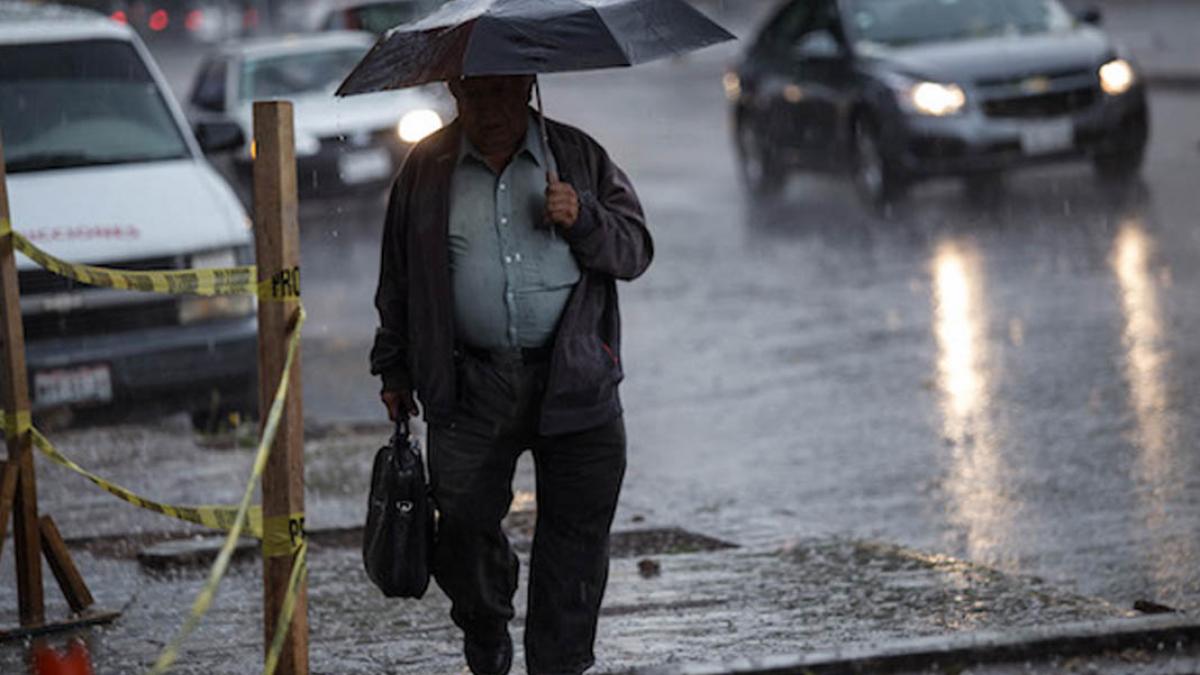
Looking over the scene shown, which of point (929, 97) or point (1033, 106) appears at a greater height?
point (929, 97)

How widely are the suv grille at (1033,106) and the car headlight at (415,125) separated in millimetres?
5370

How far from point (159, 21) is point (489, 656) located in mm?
53282

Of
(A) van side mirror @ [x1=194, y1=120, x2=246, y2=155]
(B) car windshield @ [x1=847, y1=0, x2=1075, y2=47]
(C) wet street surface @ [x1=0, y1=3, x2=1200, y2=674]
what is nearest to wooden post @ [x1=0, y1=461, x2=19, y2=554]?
(C) wet street surface @ [x1=0, y1=3, x2=1200, y2=674]

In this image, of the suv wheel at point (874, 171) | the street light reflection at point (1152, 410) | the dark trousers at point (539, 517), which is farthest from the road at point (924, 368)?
the dark trousers at point (539, 517)

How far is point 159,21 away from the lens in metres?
57.9

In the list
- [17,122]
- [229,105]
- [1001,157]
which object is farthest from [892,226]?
[17,122]

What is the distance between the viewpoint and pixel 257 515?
626 cm

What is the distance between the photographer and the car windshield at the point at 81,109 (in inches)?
450

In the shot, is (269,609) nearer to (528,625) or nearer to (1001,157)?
(528,625)

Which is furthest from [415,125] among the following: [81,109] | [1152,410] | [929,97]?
[1152,410]

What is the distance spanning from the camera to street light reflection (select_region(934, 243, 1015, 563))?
8.91m

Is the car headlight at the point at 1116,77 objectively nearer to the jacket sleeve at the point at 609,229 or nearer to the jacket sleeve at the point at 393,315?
the jacket sleeve at the point at 609,229

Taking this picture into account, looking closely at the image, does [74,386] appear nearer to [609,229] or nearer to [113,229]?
[113,229]

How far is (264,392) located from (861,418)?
18.3 ft
